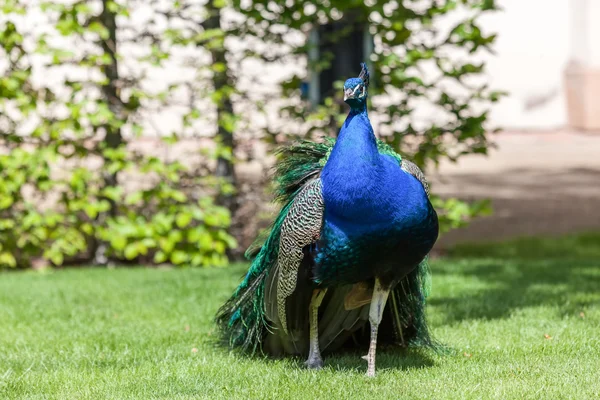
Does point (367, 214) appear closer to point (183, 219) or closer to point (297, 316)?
point (297, 316)

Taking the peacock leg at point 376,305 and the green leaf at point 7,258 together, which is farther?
the green leaf at point 7,258

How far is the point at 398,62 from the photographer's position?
23.1 ft

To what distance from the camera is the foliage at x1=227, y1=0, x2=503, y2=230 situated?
707 cm

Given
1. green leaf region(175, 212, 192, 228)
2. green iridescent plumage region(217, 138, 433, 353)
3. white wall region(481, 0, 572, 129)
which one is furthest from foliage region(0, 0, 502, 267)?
white wall region(481, 0, 572, 129)

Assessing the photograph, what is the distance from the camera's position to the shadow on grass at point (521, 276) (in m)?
5.50

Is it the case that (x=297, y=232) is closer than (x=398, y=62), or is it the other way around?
(x=297, y=232)

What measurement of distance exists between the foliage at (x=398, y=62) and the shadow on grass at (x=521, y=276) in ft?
2.05

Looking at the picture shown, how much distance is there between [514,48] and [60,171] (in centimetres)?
1023

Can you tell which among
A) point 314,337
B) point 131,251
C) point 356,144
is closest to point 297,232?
point 356,144

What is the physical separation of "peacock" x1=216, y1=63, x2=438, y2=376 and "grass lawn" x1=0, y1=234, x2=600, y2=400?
0.50 ft

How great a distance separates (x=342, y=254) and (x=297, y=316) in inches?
22.9

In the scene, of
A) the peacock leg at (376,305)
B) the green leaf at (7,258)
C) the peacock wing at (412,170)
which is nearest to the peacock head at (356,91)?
the peacock wing at (412,170)

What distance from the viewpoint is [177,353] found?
445 cm

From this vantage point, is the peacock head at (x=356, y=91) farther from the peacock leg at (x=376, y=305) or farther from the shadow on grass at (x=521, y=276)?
the shadow on grass at (x=521, y=276)
